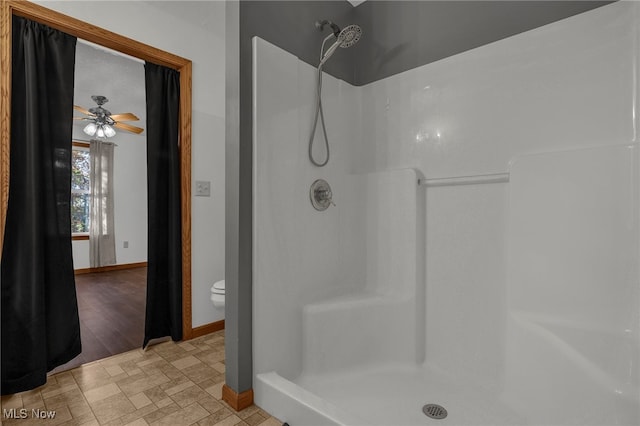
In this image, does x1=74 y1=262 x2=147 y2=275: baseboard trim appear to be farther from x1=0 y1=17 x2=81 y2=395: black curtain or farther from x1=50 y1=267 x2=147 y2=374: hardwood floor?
x1=0 y1=17 x2=81 y2=395: black curtain

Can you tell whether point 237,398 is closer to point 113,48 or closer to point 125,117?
point 113,48

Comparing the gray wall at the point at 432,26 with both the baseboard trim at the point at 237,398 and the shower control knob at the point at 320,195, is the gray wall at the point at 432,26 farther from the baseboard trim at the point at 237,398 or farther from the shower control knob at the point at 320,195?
the baseboard trim at the point at 237,398

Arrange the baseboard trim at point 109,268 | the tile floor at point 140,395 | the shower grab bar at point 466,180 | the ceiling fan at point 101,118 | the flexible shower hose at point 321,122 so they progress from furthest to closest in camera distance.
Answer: the baseboard trim at point 109,268 < the ceiling fan at point 101,118 < the flexible shower hose at point 321,122 < the shower grab bar at point 466,180 < the tile floor at point 140,395

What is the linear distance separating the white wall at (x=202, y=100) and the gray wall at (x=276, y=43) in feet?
3.14

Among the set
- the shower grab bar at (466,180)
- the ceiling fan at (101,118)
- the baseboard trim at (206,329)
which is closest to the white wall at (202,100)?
the baseboard trim at (206,329)

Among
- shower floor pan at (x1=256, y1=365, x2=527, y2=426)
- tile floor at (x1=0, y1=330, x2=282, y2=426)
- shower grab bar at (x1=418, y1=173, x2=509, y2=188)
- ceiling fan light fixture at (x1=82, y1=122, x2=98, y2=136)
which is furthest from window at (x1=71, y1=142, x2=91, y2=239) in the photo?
shower grab bar at (x1=418, y1=173, x2=509, y2=188)

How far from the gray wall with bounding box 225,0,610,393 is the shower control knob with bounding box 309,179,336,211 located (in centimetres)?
43

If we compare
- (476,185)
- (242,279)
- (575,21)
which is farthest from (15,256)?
(575,21)

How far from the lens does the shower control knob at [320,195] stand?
6.05 ft

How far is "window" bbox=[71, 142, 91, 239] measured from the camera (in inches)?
196

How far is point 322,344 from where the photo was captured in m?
1.71

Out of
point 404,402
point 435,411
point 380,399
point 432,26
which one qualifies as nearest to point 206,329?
point 380,399

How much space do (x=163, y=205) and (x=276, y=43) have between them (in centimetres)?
142

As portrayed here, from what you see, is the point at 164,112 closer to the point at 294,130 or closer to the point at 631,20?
the point at 294,130
